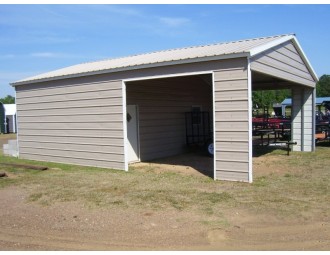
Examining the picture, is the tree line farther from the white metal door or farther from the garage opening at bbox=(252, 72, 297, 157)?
the white metal door

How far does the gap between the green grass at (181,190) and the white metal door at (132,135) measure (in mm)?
1689

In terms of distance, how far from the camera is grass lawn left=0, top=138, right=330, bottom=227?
21.6 feet

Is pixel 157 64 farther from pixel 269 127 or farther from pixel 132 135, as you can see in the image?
pixel 269 127

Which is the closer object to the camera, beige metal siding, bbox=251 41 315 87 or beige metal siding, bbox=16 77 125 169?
beige metal siding, bbox=251 41 315 87

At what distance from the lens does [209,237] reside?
16.7 feet

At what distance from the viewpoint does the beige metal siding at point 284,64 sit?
9448 millimetres

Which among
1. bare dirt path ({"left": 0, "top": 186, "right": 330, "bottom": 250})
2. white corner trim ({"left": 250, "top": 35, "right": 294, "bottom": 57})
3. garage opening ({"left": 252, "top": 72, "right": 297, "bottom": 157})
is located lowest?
bare dirt path ({"left": 0, "top": 186, "right": 330, "bottom": 250})

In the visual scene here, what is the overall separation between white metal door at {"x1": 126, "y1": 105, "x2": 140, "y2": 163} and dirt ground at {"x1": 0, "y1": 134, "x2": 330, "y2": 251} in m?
5.74

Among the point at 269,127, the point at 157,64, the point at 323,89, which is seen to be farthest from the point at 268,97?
the point at 157,64

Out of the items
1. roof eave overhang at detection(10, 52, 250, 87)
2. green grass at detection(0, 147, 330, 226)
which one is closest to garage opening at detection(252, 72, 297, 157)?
roof eave overhang at detection(10, 52, 250, 87)

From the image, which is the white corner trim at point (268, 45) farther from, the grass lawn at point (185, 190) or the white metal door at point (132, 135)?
the white metal door at point (132, 135)

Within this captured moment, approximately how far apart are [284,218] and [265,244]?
4.14 ft
